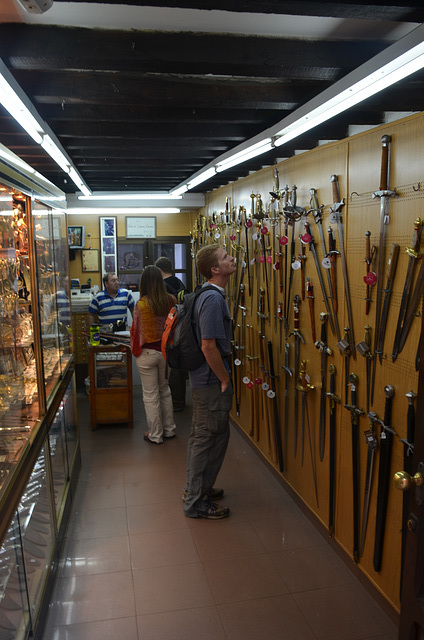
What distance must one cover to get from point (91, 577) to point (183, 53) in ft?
9.47

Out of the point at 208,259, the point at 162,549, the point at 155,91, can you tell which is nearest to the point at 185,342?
the point at 208,259

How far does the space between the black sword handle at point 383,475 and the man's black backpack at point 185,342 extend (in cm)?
137

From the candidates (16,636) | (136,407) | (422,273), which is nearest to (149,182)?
(136,407)

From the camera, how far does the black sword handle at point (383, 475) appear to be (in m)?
2.63

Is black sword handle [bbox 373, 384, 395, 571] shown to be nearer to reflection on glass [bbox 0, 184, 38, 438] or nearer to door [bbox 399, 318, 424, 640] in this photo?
door [bbox 399, 318, 424, 640]

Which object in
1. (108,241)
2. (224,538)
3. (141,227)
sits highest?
(141,227)

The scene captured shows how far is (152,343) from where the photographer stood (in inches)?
200

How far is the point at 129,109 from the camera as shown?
3.16 metres

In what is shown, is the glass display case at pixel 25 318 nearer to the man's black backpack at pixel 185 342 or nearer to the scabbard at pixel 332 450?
the man's black backpack at pixel 185 342

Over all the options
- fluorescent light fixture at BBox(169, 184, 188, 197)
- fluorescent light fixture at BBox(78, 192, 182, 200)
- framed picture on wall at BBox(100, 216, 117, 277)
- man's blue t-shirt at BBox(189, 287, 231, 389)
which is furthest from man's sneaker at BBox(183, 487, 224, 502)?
framed picture on wall at BBox(100, 216, 117, 277)

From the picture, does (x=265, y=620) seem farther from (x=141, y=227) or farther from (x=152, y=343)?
(x=141, y=227)

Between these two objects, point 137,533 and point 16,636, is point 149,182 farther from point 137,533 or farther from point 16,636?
point 16,636

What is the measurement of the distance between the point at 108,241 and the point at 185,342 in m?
5.39

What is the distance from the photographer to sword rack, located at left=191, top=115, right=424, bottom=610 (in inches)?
101
